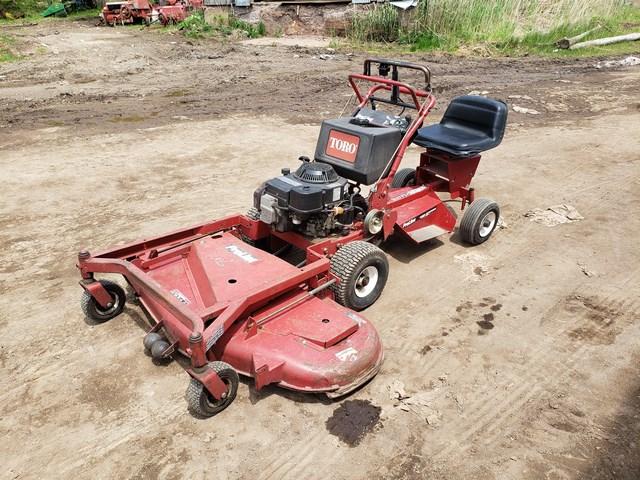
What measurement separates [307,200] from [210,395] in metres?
1.68

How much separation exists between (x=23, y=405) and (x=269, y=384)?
1.70 metres

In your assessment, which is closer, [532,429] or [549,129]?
[532,429]

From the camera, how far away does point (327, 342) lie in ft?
11.8

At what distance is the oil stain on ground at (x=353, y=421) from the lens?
11.0 feet

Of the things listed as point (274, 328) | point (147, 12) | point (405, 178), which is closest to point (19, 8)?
point (147, 12)

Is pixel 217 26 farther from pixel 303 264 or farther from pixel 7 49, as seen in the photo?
pixel 303 264

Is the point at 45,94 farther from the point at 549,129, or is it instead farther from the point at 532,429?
the point at 532,429

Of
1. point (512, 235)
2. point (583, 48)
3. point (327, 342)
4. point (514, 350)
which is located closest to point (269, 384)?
point (327, 342)

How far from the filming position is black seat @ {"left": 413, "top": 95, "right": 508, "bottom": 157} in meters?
5.50

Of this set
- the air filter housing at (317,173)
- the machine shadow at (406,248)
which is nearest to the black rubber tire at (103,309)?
the air filter housing at (317,173)

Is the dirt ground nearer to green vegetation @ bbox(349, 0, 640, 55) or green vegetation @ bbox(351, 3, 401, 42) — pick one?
green vegetation @ bbox(349, 0, 640, 55)

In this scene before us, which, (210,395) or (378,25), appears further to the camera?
(378,25)

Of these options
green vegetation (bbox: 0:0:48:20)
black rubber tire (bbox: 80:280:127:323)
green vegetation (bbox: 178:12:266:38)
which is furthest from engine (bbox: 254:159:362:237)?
green vegetation (bbox: 0:0:48:20)

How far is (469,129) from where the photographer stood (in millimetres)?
5953
